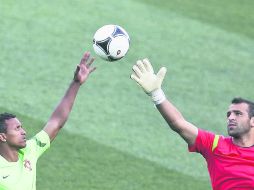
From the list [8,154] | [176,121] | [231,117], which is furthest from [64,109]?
[231,117]

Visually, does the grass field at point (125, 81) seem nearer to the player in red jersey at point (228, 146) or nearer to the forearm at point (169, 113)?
the player in red jersey at point (228, 146)

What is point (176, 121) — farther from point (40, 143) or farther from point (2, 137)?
point (2, 137)

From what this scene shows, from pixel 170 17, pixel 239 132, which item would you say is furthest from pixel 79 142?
pixel 170 17

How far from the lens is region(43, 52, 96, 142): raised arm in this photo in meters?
7.50

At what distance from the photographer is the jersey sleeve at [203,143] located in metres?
7.04

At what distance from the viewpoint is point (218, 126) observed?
448 inches

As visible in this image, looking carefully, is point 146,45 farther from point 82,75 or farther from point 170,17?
point 82,75

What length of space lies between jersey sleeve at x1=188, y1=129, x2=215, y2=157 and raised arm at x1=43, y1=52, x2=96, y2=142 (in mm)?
1281

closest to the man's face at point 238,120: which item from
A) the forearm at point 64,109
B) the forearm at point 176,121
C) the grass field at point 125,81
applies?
the forearm at point 176,121

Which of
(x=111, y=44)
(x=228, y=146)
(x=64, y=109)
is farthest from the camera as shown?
(x=111, y=44)

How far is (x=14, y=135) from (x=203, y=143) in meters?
1.69

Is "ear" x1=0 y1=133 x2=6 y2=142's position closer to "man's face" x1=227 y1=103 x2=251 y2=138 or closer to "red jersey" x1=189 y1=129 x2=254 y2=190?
"red jersey" x1=189 y1=129 x2=254 y2=190

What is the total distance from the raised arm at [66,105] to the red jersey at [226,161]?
50.4 inches

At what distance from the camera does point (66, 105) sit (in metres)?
7.60
